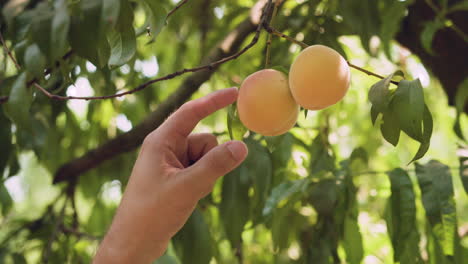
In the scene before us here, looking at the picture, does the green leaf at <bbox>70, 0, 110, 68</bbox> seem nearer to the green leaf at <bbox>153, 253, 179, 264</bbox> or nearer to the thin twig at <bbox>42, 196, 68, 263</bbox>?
the green leaf at <bbox>153, 253, 179, 264</bbox>

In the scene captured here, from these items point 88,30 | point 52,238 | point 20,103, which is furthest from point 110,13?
point 52,238

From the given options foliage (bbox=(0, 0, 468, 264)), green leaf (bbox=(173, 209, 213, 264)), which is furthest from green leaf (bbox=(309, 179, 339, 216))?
green leaf (bbox=(173, 209, 213, 264))

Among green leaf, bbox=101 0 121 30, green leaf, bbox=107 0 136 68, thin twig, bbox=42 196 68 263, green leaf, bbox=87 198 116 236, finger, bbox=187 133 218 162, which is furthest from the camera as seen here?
green leaf, bbox=87 198 116 236

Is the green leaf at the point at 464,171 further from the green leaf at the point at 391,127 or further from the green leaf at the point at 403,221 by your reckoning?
the green leaf at the point at 391,127

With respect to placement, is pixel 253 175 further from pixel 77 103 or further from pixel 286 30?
pixel 77 103

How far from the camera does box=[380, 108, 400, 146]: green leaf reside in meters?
0.62

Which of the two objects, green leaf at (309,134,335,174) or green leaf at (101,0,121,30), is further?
green leaf at (309,134,335,174)

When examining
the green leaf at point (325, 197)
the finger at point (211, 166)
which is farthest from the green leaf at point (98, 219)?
the finger at point (211, 166)

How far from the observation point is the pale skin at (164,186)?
64 centimetres

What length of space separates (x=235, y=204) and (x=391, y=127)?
0.48 m

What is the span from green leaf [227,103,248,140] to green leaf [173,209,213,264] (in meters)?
0.36

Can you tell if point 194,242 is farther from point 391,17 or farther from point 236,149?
point 391,17

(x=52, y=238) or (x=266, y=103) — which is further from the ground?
(x=266, y=103)

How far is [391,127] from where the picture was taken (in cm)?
63
